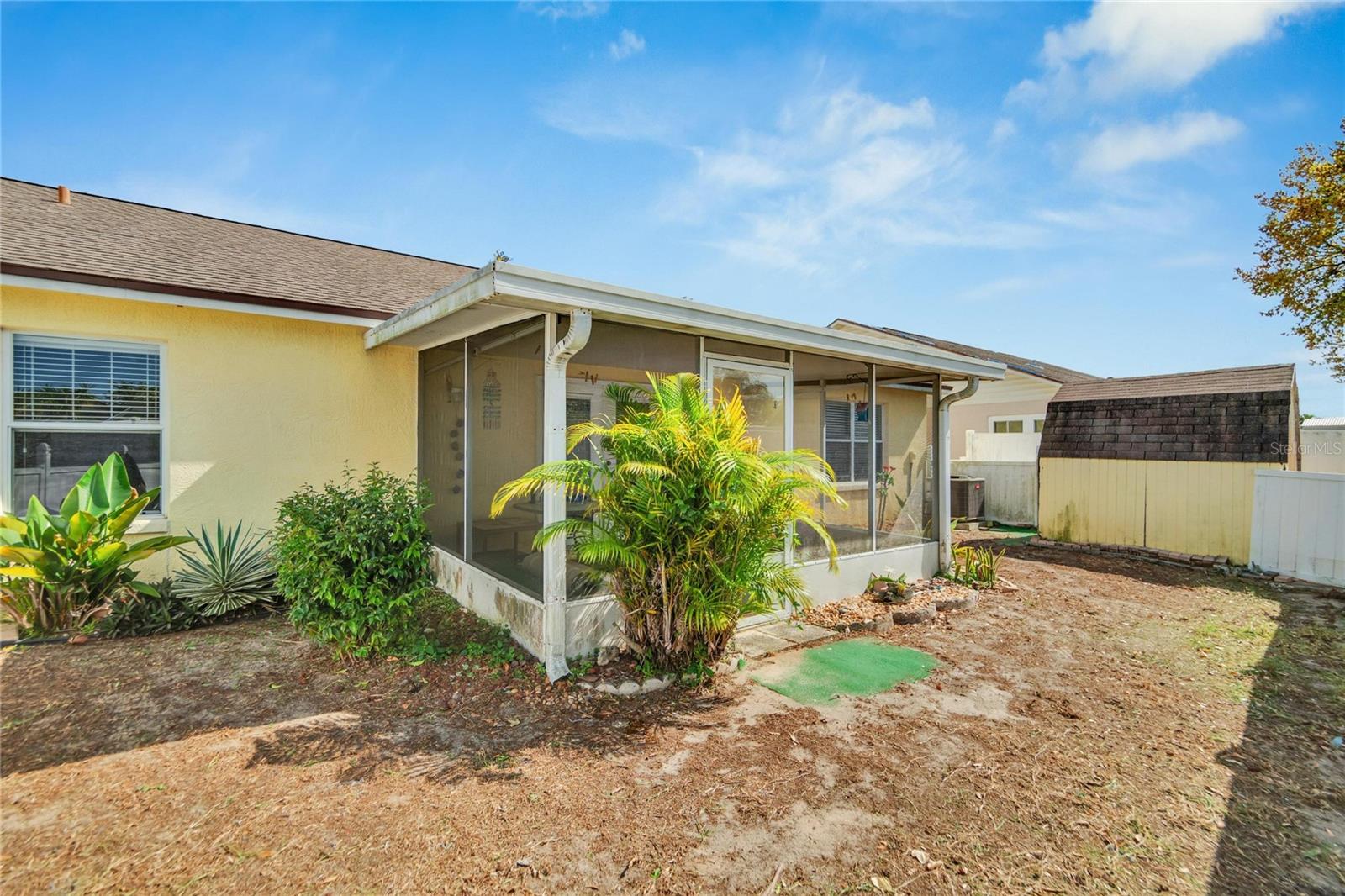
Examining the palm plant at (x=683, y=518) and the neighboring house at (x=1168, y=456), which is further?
the neighboring house at (x=1168, y=456)

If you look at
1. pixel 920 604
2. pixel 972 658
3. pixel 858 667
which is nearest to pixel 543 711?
Answer: pixel 858 667

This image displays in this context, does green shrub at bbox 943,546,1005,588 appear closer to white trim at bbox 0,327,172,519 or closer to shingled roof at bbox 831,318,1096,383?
white trim at bbox 0,327,172,519

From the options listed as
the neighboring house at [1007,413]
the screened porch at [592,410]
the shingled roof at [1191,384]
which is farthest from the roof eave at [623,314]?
the neighboring house at [1007,413]

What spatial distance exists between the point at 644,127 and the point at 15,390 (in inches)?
286

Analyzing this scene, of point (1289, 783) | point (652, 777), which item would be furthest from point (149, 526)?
point (1289, 783)

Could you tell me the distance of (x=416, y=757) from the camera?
3152 mm

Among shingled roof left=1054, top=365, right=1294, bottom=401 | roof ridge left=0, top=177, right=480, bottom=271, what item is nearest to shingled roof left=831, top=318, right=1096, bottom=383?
shingled roof left=1054, top=365, right=1294, bottom=401

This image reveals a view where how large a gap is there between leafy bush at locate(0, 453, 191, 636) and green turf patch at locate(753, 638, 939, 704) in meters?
5.15

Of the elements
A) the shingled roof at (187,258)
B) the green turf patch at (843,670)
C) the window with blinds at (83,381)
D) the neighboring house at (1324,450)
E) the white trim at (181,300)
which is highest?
the shingled roof at (187,258)

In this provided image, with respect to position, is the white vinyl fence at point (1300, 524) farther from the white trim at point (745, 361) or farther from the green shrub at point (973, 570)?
the white trim at point (745, 361)

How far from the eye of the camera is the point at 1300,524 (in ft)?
24.4

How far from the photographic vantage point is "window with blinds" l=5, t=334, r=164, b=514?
16.2 feet

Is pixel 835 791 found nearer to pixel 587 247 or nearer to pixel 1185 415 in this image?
pixel 1185 415

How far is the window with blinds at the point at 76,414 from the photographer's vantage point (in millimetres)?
4930
